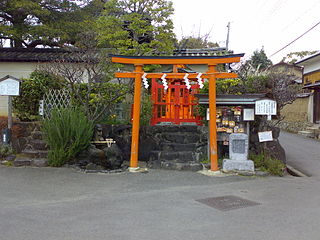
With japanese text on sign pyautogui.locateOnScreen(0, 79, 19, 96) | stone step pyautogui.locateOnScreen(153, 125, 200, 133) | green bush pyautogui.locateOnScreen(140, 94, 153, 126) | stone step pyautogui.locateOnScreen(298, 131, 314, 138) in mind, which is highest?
japanese text on sign pyautogui.locateOnScreen(0, 79, 19, 96)

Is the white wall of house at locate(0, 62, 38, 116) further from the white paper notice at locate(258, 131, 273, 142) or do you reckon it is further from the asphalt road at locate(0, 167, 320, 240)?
the white paper notice at locate(258, 131, 273, 142)

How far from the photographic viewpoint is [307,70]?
23.0m

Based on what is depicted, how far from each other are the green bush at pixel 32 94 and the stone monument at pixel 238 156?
6295 millimetres

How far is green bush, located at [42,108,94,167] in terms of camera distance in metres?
8.55

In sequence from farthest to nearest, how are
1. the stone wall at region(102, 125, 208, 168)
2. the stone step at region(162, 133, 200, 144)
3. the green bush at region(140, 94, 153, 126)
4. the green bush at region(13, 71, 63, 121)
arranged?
the green bush at region(140, 94, 153, 126), the green bush at region(13, 71, 63, 121), the stone step at region(162, 133, 200, 144), the stone wall at region(102, 125, 208, 168)

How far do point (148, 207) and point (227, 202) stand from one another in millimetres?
1618

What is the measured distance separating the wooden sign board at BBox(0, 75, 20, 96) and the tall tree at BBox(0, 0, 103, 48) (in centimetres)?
565

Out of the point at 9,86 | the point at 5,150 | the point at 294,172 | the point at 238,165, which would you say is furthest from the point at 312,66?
the point at 5,150

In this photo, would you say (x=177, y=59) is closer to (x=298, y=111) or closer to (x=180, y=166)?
(x=180, y=166)

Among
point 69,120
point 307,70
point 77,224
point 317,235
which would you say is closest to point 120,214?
point 77,224

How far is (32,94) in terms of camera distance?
32.8 ft

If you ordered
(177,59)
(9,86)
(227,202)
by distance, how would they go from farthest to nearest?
1. (9,86)
2. (177,59)
3. (227,202)

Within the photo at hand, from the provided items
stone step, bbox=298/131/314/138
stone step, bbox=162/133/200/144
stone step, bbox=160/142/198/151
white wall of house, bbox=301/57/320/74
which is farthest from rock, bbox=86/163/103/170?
white wall of house, bbox=301/57/320/74

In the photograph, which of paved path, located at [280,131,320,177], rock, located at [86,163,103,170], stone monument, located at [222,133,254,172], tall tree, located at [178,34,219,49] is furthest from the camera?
tall tree, located at [178,34,219,49]
